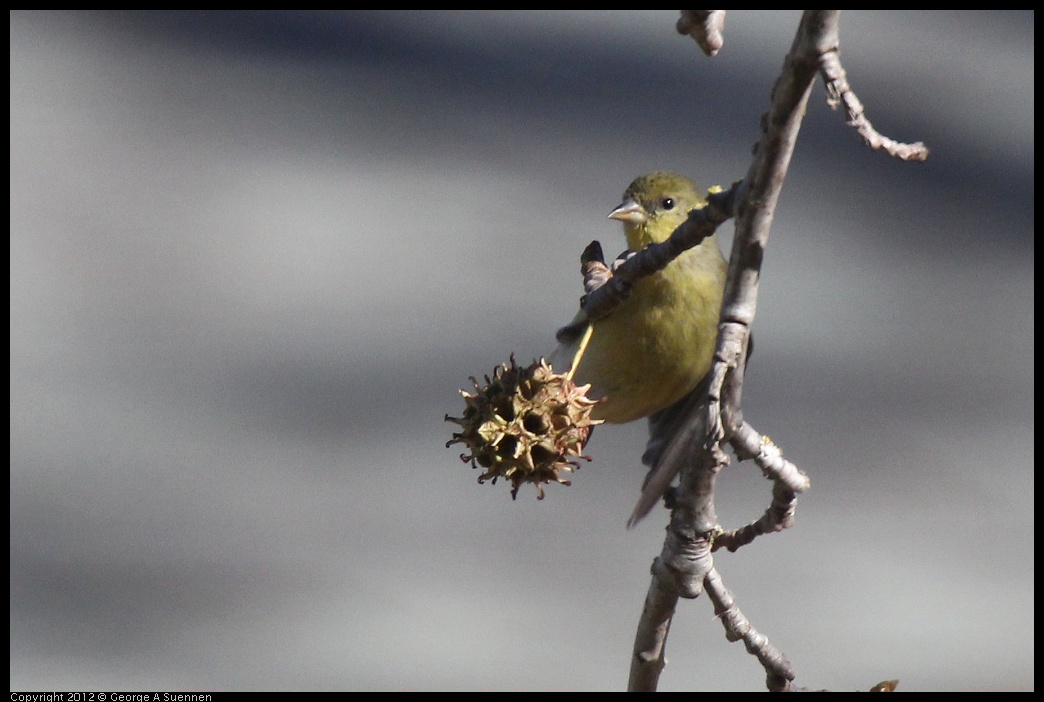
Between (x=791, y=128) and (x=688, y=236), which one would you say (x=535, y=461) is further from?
(x=791, y=128)

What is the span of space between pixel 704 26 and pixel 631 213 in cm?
88

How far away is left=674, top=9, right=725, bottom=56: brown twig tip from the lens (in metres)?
0.81

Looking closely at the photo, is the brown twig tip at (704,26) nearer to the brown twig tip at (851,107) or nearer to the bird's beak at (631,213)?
the brown twig tip at (851,107)

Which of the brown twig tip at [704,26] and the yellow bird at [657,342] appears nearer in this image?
the brown twig tip at [704,26]

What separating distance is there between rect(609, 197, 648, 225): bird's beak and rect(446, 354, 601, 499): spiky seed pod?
738mm

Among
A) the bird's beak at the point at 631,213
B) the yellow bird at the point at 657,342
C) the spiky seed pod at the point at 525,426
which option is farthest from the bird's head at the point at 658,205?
the spiky seed pod at the point at 525,426

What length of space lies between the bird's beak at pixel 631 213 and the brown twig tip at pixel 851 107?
0.95 meters

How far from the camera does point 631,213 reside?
1.71 m

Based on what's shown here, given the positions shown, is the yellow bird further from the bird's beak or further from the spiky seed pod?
the spiky seed pod

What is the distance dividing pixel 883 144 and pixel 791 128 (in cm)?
6

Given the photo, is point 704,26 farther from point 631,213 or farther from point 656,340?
point 631,213

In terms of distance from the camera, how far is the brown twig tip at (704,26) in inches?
31.9
